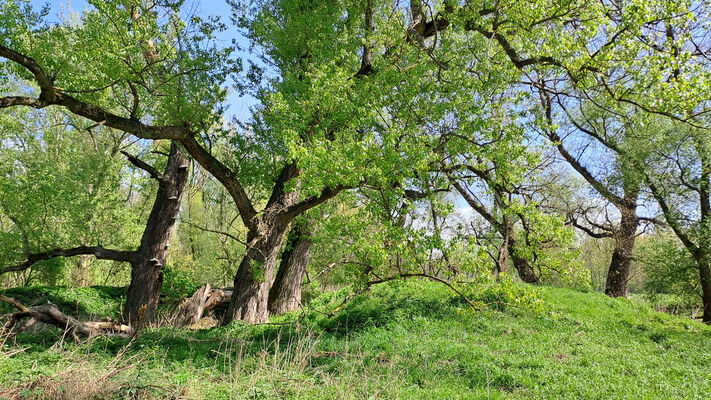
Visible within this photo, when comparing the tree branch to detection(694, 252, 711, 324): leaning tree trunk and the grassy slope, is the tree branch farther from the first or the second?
detection(694, 252, 711, 324): leaning tree trunk

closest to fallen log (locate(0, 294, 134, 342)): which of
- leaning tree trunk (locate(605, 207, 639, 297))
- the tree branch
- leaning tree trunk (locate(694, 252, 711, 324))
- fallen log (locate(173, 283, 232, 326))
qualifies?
fallen log (locate(173, 283, 232, 326))

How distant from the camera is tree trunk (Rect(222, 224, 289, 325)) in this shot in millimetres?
10203

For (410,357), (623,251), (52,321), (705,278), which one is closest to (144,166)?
(52,321)

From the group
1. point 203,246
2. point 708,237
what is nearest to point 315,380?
point 708,237

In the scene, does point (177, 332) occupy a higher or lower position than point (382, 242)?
lower

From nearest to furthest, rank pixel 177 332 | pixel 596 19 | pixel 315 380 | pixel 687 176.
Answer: pixel 315 380
pixel 596 19
pixel 177 332
pixel 687 176

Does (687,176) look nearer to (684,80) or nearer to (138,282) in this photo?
(684,80)

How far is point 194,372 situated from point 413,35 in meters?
7.98

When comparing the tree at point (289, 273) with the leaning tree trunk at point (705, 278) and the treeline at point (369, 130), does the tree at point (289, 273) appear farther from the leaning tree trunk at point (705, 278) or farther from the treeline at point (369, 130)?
the leaning tree trunk at point (705, 278)

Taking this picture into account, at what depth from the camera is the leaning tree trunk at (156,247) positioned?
11250mm

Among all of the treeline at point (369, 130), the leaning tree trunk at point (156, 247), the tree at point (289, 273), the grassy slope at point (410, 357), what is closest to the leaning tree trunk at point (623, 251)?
the treeline at point (369, 130)

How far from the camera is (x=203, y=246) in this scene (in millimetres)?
24094

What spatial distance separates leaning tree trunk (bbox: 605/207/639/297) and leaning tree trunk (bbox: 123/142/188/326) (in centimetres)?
1475

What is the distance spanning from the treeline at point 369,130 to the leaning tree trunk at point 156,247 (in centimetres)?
6
